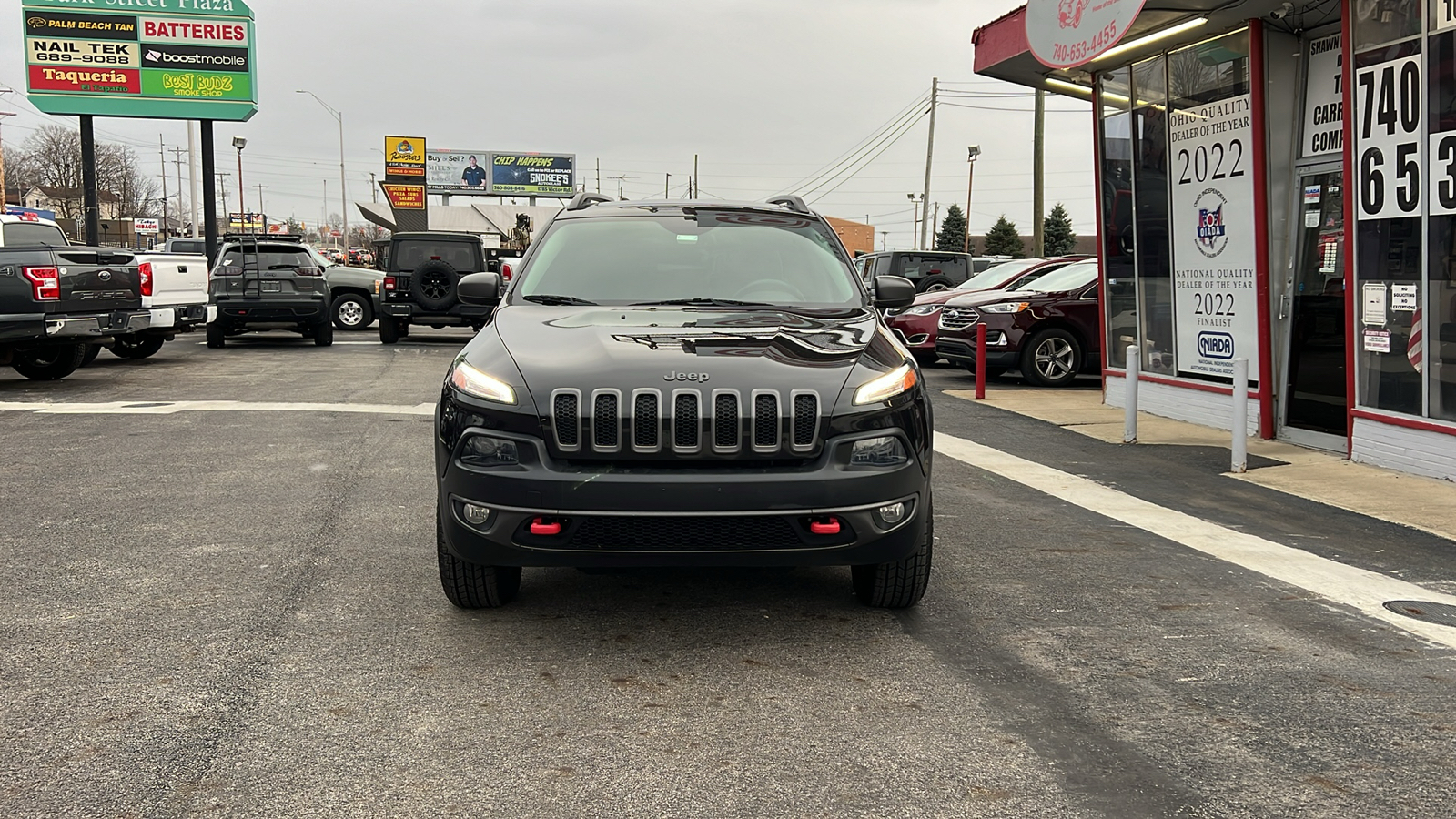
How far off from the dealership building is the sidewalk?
0.65 feet

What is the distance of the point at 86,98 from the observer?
27.9m

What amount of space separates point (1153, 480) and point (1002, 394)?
5451mm

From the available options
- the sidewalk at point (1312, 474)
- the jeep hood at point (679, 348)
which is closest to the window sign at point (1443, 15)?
the sidewalk at point (1312, 474)

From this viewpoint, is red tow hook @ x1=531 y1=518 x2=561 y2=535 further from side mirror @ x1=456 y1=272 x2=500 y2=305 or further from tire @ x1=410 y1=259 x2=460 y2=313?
tire @ x1=410 y1=259 x2=460 y2=313

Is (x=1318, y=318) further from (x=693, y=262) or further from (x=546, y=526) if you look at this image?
(x=546, y=526)

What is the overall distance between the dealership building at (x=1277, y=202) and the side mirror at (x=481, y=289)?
20.1 ft

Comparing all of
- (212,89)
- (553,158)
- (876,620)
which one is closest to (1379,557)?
(876,620)

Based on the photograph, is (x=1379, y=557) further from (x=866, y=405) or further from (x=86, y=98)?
(x=86, y=98)

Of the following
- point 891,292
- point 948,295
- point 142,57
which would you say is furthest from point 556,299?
point 142,57

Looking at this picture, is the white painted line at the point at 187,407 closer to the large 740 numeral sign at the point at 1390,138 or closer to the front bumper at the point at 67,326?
the front bumper at the point at 67,326

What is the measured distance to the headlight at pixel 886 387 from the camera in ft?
13.7

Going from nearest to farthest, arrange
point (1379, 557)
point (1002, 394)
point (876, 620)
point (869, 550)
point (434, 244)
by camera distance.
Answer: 1. point (869, 550)
2. point (876, 620)
3. point (1379, 557)
4. point (1002, 394)
5. point (434, 244)

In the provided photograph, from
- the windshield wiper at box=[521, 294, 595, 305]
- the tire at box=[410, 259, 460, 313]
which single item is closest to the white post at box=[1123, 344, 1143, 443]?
the windshield wiper at box=[521, 294, 595, 305]

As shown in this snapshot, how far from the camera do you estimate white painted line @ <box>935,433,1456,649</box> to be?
16.8 feet
